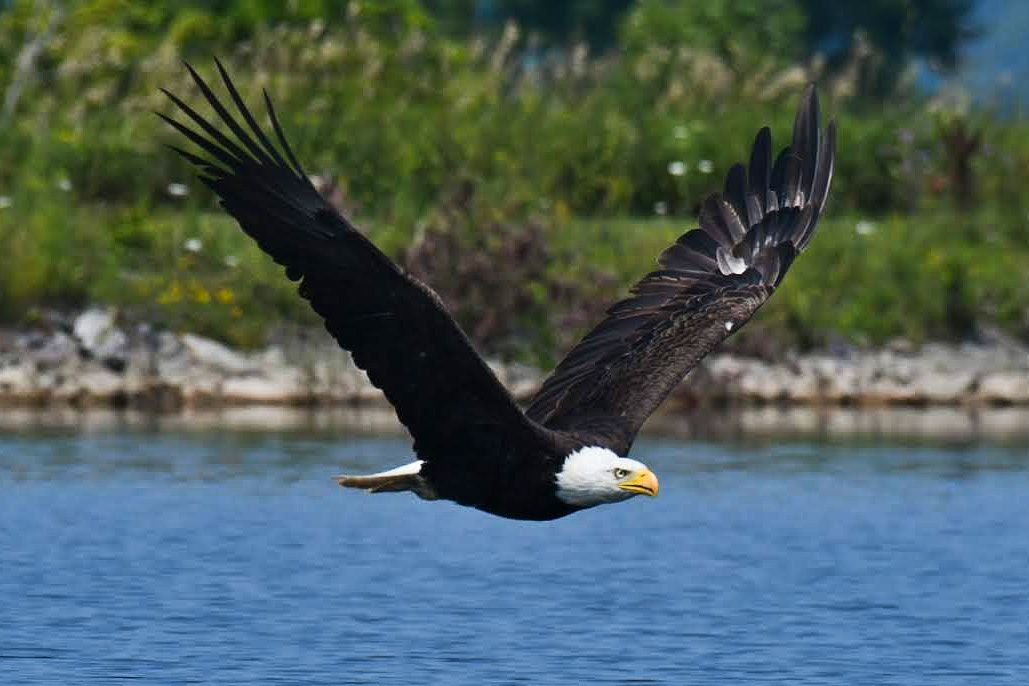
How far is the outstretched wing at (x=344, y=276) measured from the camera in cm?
983

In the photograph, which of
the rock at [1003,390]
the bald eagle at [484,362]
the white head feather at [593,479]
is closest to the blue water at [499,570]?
the bald eagle at [484,362]

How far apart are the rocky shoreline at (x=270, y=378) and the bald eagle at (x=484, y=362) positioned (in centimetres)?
880

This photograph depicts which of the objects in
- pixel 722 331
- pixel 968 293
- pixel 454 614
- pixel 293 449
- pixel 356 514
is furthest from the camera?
pixel 968 293

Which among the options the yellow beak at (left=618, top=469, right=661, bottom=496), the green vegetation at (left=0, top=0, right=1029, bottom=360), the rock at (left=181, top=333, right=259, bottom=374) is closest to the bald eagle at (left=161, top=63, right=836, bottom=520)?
the yellow beak at (left=618, top=469, right=661, bottom=496)

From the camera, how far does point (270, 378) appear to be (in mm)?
21875

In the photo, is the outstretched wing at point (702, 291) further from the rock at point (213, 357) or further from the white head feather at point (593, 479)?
the rock at point (213, 357)

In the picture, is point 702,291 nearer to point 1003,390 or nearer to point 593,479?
point 593,479

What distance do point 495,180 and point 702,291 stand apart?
40.6ft

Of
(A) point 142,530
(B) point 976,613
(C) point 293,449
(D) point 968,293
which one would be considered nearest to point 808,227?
(B) point 976,613

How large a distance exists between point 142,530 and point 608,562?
2.71m

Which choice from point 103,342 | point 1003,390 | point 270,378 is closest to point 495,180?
point 270,378

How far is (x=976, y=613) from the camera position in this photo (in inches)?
532

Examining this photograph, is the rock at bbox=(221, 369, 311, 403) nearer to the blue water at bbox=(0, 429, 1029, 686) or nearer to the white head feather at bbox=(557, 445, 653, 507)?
the blue water at bbox=(0, 429, 1029, 686)

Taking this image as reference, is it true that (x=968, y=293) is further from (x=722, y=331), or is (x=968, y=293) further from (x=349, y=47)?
(x=722, y=331)
